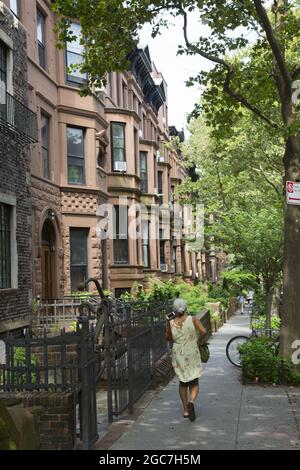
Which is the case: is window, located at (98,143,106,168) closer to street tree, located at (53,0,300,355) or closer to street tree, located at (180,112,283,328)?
street tree, located at (180,112,283,328)

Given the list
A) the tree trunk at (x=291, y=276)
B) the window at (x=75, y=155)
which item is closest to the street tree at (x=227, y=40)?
the tree trunk at (x=291, y=276)

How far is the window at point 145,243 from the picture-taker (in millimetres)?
31427

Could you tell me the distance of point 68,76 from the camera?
21.3 metres

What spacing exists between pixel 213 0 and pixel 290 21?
1835 millimetres

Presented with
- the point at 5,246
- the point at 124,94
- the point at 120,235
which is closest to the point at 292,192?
the point at 5,246

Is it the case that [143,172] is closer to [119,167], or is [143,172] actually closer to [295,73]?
[119,167]

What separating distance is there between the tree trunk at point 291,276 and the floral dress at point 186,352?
342 cm

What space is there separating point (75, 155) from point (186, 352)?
14241 millimetres

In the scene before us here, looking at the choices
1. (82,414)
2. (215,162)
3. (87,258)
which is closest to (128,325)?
(82,414)

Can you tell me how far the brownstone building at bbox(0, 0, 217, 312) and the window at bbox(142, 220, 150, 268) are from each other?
2.0 inches

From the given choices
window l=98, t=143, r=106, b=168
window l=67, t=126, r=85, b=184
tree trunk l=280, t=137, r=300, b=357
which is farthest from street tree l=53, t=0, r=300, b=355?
window l=98, t=143, r=106, b=168

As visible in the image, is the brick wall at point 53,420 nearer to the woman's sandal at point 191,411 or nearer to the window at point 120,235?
the woman's sandal at point 191,411

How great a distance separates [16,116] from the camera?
49.5 ft

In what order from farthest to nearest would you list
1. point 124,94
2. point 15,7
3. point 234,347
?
point 124,94, point 15,7, point 234,347
